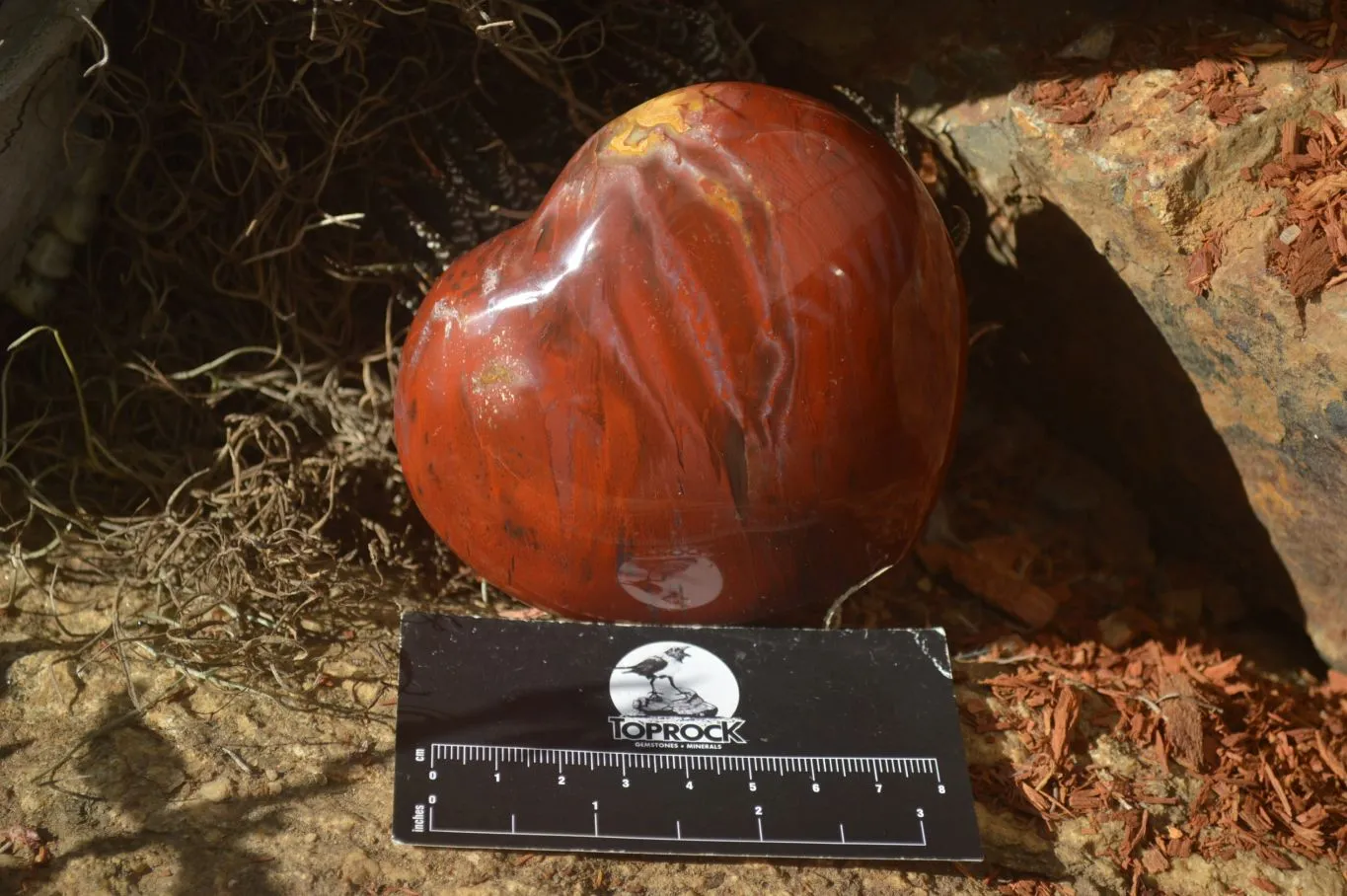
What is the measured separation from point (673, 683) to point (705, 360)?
1.36ft

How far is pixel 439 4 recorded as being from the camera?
77.0 inches

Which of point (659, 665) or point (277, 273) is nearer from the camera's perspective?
point (659, 665)

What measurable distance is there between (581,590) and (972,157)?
884 millimetres

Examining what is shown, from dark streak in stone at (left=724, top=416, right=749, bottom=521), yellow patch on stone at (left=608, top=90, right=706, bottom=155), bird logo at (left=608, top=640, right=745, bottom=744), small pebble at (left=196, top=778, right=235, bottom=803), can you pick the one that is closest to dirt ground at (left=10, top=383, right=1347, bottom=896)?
small pebble at (left=196, top=778, right=235, bottom=803)

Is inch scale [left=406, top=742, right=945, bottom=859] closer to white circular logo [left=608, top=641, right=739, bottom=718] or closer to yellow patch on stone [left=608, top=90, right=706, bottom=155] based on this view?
white circular logo [left=608, top=641, right=739, bottom=718]

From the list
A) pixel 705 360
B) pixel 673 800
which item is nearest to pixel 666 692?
pixel 673 800

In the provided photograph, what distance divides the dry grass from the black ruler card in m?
0.28

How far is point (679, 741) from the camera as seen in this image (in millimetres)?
1540

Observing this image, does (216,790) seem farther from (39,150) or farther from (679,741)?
(39,150)

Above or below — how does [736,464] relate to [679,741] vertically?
above

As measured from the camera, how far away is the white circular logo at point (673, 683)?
1.57 m

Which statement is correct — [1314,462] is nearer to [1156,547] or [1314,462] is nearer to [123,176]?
[1156,547]

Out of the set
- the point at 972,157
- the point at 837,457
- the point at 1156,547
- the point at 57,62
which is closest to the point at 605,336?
the point at 837,457

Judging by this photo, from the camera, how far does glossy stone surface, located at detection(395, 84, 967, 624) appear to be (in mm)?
1466
